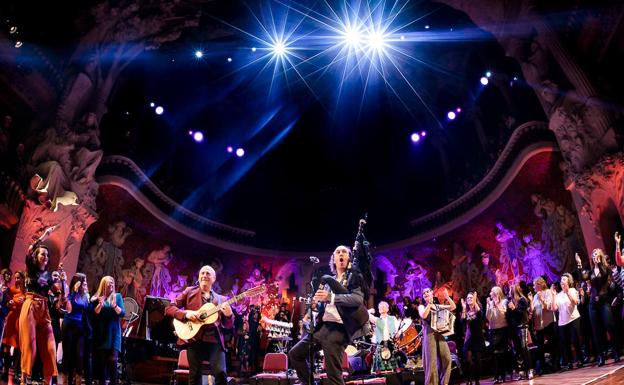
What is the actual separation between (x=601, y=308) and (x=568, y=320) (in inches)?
25.6

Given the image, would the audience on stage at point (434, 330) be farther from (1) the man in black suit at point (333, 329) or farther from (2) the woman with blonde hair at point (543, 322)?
(1) the man in black suit at point (333, 329)

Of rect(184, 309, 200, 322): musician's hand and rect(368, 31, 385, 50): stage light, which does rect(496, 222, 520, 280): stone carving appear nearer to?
rect(368, 31, 385, 50): stage light

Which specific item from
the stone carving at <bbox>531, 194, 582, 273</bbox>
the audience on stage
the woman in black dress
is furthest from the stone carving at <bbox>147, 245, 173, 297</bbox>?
the stone carving at <bbox>531, 194, 582, 273</bbox>

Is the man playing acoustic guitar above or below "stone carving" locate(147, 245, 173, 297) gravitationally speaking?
below

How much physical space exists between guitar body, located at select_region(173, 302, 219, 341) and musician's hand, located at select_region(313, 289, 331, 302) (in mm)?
Result: 1297

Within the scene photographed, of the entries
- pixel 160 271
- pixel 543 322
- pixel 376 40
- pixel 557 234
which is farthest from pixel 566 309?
pixel 160 271

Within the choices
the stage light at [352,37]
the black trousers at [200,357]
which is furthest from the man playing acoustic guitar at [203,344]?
the stage light at [352,37]

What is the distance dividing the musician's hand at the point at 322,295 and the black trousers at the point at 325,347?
12.9 inches

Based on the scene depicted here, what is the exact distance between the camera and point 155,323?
9.90m

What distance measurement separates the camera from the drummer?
969cm

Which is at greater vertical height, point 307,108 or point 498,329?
point 307,108

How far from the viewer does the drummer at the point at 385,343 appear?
31.8 ft

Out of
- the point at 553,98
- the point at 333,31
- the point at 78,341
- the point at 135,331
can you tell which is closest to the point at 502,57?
the point at 553,98

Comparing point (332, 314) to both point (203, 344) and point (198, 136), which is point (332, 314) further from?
point (198, 136)
